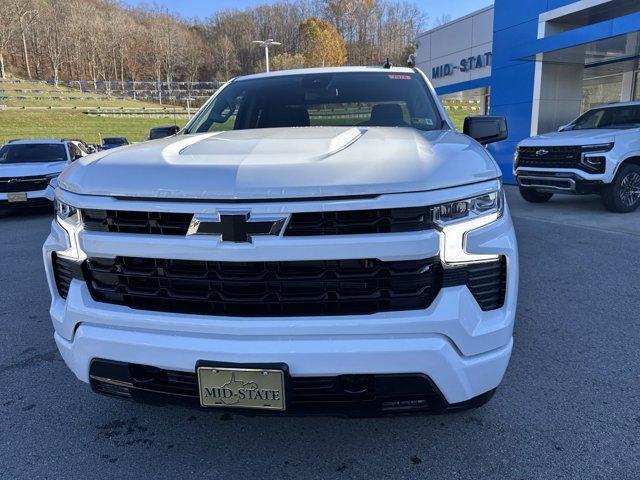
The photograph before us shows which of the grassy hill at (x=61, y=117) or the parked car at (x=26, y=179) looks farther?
the grassy hill at (x=61, y=117)

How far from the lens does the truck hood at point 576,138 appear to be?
25.9ft

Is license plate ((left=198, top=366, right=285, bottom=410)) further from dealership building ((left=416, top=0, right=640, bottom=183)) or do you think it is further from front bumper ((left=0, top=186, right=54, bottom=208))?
dealership building ((left=416, top=0, right=640, bottom=183))

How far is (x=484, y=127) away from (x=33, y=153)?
10520mm

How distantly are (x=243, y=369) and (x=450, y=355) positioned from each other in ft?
2.45

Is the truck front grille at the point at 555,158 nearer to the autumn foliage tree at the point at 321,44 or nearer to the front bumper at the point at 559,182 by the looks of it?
the front bumper at the point at 559,182

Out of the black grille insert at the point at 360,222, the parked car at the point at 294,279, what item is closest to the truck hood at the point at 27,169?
the parked car at the point at 294,279

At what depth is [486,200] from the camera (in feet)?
6.31

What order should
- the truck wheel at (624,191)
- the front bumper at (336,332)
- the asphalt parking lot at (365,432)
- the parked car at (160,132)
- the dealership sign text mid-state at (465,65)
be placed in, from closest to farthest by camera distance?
the front bumper at (336,332) → the asphalt parking lot at (365,432) → the parked car at (160,132) → the truck wheel at (624,191) → the dealership sign text mid-state at (465,65)

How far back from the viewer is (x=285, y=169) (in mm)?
1826

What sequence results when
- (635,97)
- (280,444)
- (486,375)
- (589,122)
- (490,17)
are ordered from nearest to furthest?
(486,375), (280,444), (589,122), (635,97), (490,17)

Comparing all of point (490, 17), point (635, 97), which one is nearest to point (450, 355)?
point (635, 97)

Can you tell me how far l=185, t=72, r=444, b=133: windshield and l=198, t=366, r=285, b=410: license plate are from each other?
6.28 feet

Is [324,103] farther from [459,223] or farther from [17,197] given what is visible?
[17,197]

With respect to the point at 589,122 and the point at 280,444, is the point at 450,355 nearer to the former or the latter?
the point at 280,444
